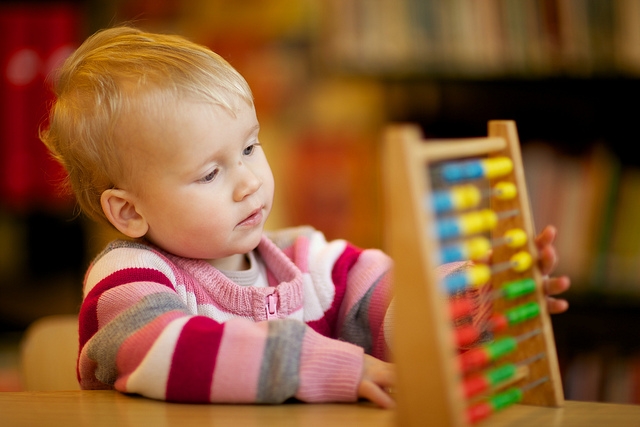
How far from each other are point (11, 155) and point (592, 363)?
1.96 meters

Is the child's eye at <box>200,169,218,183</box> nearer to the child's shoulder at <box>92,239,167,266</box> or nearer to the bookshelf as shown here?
the child's shoulder at <box>92,239,167,266</box>

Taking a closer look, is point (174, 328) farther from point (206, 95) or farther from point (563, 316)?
point (563, 316)

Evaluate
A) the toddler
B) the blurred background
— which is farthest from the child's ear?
the blurred background

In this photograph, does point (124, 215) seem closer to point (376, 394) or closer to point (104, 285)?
point (104, 285)

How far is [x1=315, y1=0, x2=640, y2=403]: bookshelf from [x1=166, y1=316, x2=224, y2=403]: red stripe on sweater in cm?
155

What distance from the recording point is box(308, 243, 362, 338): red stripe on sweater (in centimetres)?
124

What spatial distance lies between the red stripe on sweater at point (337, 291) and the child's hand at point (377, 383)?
0.31m

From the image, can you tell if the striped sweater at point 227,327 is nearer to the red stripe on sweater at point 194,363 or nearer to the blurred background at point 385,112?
the red stripe on sweater at point 194,363

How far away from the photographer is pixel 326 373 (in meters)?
0.90

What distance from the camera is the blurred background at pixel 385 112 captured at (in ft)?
7.21

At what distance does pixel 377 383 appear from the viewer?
2.98 feet

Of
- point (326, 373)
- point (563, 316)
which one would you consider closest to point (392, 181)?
point (326, 373)

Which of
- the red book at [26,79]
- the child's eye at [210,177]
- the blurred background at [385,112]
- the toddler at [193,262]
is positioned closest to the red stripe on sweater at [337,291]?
the toddler at [193,262]

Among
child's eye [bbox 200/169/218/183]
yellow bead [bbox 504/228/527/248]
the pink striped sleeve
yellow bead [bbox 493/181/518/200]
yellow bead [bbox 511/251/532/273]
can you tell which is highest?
child's eye [bbox 200/169/218/183]
